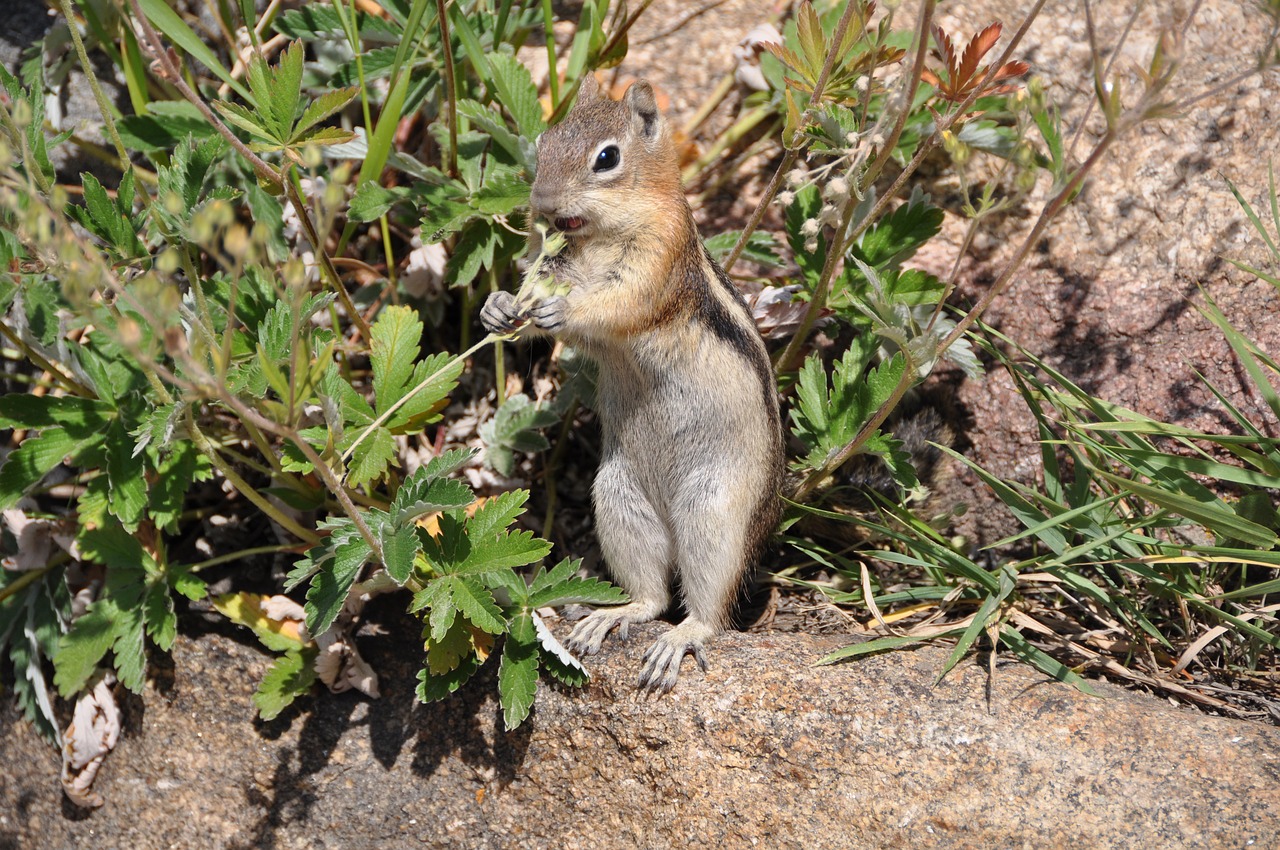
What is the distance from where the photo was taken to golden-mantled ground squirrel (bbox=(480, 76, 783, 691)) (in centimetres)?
290

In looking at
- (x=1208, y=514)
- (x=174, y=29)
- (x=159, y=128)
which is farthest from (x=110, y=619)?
(x=1208, y=514)

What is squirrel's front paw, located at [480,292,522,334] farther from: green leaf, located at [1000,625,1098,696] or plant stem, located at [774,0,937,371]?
green leaf, located at [1000,625,1098,696]

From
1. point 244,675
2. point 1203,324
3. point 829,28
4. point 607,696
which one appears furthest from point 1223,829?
point 244,675

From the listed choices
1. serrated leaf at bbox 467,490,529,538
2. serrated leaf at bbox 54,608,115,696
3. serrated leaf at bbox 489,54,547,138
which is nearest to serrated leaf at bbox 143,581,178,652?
serrated leaf at bbox 54,608,115,696

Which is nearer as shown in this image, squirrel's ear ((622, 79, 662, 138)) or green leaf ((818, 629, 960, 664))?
green leaf ((818, 629, 960, 664))

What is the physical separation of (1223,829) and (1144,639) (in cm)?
73

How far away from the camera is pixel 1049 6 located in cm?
409

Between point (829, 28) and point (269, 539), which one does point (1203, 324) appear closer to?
point (829, 28)

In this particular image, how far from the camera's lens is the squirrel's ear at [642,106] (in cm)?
302

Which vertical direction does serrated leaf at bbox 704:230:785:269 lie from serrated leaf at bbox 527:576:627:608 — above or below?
above

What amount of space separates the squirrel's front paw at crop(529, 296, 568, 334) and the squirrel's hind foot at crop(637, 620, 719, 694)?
97 cm

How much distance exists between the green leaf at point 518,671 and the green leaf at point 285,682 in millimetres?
772

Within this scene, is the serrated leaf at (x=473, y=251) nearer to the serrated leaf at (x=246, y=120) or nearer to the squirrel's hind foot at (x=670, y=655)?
the serrated leaf at (x=246, y=120)

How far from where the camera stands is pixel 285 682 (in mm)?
3182
